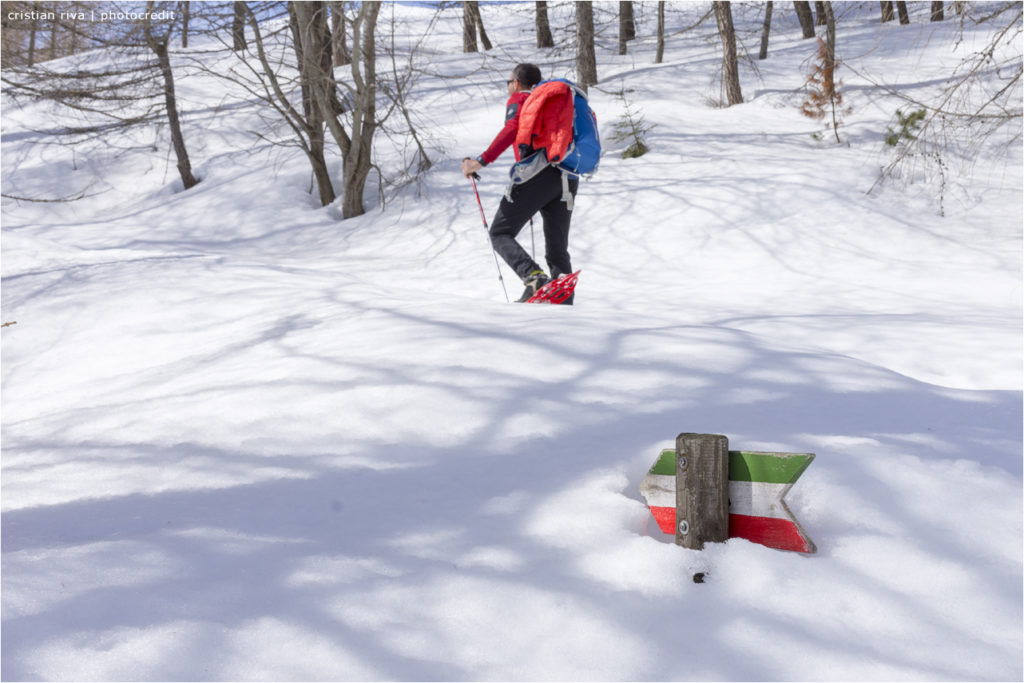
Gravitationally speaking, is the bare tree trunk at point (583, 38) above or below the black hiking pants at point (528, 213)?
above

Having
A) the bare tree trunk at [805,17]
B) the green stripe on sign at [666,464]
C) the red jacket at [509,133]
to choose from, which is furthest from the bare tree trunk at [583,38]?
the bare tree trunk at [805,17]

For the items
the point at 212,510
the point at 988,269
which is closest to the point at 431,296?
the point at 212,510

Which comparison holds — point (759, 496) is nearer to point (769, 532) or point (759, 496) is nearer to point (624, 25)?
point (769, 532)

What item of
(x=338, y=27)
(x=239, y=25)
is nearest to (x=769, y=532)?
(x=338, y=27)

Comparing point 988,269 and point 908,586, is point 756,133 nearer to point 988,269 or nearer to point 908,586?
point 988,269

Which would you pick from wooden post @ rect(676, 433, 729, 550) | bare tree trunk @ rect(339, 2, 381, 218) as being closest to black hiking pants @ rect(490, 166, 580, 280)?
wooden post @ rect(676, 433, 729, 550)

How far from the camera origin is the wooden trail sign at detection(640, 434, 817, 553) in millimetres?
1764

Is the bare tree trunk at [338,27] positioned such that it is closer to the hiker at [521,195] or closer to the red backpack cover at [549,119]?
the hiker at [521,195]

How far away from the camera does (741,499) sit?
184 centimetres

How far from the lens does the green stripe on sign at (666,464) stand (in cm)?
191

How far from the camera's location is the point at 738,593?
1659mm

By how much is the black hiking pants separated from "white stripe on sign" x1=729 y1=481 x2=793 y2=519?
336 cm

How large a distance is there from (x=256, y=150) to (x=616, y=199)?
26.2 feet

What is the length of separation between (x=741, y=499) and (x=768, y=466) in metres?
0.12
